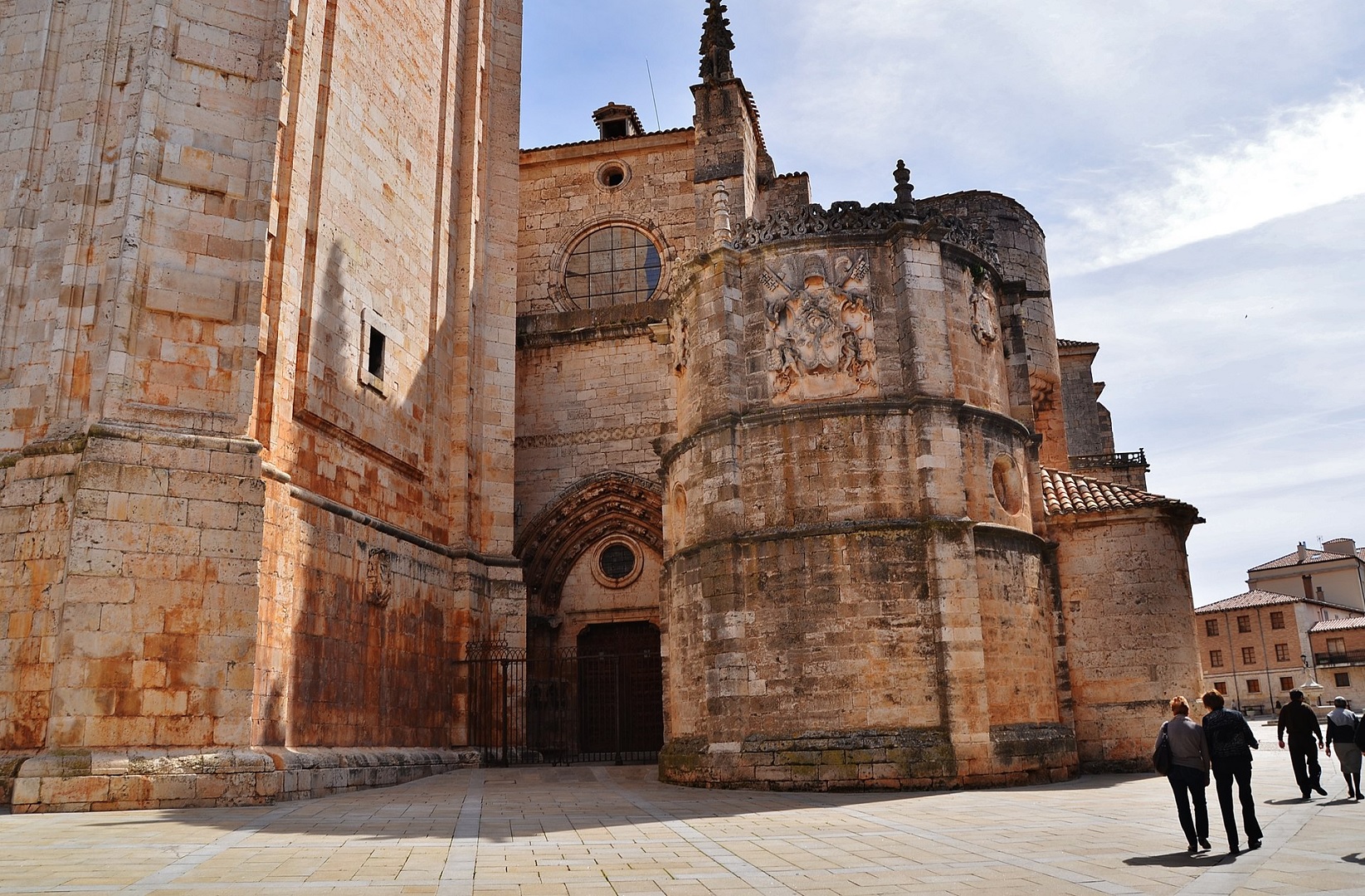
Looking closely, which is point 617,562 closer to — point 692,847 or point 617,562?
point 617,562

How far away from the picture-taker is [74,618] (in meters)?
10.6

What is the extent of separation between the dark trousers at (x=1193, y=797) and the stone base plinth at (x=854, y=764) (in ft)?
14.1

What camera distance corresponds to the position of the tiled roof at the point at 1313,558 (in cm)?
5997

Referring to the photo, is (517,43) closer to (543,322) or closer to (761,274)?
(543,322)

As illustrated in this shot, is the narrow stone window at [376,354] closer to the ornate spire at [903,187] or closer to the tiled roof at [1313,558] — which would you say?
the ornate spire at [903,187]

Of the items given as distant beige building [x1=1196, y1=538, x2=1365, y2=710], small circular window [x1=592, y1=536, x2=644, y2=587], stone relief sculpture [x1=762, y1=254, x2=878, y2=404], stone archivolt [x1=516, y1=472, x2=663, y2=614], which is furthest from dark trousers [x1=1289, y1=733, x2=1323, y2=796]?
distant beige building [x1=1196, y1=538, x2=1365, y2=710]

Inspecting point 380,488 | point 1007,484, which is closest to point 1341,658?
point 1007,484

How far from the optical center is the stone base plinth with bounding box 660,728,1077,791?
454 inches

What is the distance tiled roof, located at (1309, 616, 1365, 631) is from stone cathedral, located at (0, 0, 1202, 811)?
4430cm

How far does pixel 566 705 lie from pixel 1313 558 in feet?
189

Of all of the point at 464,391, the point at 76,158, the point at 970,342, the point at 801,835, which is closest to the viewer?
the point at 801,835

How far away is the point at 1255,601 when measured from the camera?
177 feet

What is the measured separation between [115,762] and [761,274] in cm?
917

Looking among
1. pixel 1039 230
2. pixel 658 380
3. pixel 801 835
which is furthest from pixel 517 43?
pixel 801 835
